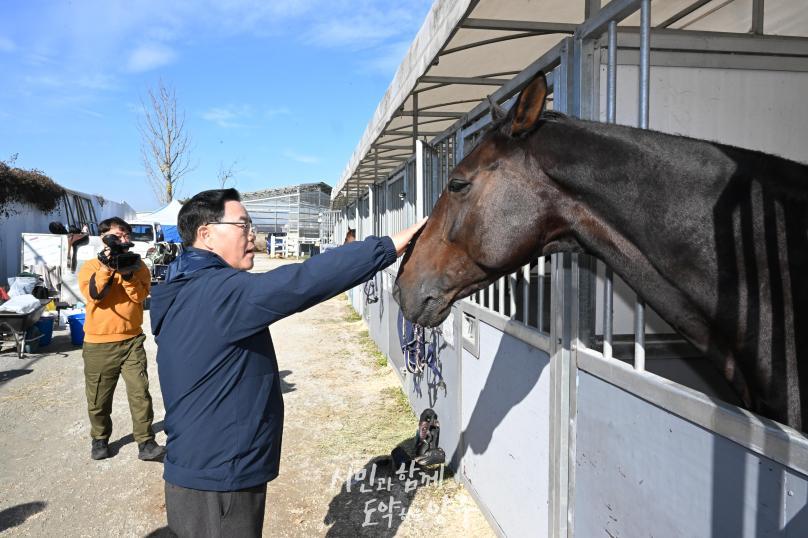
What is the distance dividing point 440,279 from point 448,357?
244cm

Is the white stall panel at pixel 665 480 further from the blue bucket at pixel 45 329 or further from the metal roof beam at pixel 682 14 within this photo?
the blue bucket at pixel 45 329

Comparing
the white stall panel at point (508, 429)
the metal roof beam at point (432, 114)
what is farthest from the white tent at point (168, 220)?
the white stall panel at point (508, 429)

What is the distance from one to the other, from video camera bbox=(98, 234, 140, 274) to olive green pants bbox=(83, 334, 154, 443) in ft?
2.22

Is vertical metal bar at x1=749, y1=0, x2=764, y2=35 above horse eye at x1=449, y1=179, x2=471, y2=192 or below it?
above

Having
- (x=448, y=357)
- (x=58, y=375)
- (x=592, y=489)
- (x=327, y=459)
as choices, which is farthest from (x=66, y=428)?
(x=592, y=489)

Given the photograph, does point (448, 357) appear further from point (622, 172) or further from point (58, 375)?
point (58, 375)

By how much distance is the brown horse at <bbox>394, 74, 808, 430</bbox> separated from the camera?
4.74 ft

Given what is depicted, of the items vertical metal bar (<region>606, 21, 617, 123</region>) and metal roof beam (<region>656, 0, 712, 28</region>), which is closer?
vertical metal bar (<region>606, 21, 617, 123</region>)

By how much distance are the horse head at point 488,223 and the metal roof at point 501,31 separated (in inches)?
38.9

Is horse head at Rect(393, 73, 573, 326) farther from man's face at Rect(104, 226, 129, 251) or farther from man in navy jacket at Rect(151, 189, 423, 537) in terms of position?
man's face at Rect(104, 226, 129, 251)

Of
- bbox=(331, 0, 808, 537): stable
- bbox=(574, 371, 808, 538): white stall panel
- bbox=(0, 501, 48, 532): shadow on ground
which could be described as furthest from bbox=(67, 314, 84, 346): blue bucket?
bbox=(574, 371, 808, 538): white stall panel

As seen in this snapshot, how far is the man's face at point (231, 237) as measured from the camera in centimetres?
207

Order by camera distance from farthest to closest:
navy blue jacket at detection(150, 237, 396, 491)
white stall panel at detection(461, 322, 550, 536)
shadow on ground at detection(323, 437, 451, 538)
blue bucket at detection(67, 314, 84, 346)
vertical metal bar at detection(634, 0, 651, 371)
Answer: blue bucket at detection(67, 314, 84, 346) → shadow on ground at detection(323, 437, 451, 538) → white stall panel at detection(461, 322, 550, 536) → navy blue jacket at detection(150, 237, 396, 491) → vertical metal bar at detection(634, 0, 651, 371)

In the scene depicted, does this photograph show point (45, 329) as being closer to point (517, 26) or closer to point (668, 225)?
point (517, 26)
